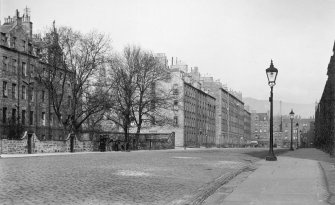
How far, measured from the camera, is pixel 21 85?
56.2 meters

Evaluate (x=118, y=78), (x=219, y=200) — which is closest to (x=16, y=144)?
(x=118, y=78)

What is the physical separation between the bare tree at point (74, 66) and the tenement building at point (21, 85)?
57.7 inches

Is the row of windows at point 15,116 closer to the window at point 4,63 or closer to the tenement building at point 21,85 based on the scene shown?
the tenement building at point 21,85

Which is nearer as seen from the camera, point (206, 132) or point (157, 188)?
point (157, 188)

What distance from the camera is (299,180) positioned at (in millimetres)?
11852

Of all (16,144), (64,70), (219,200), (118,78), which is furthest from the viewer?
(118,78)

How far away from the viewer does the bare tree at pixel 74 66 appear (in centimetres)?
4875

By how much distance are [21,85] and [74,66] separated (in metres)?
9.77

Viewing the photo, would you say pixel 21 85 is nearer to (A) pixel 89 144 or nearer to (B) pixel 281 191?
(A) pixel 89 144

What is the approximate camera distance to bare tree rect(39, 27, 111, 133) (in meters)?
48.8

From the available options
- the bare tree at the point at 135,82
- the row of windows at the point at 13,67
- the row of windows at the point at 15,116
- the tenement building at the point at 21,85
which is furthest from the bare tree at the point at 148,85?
the row of windows at the point at 13,67

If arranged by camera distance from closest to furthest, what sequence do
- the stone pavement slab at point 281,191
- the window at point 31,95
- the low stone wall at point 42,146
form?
the stone pavement slab at point 281,191 < the low stone wall at point 42,146 < the window at point 31,95

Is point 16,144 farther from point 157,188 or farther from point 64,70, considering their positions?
point 157,188

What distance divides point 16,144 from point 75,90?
14.2 metres
